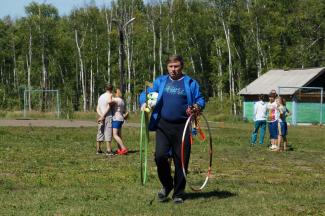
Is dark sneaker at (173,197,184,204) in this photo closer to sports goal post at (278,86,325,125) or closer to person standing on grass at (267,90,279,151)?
person standing on grass at (267,90,279,151)

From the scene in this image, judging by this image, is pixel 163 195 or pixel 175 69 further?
pixel 163 195

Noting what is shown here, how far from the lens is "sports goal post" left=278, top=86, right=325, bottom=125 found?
4866 cm

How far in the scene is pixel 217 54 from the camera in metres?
75.9

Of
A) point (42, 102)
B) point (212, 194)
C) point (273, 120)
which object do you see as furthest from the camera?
point (42, 102)

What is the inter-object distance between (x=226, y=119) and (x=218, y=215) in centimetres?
4648

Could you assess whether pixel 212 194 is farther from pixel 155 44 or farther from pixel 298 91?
pixel 155 44

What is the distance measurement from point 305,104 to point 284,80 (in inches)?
208

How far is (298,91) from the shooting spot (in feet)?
164

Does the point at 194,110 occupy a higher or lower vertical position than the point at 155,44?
lower

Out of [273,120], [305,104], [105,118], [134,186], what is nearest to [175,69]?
[134,186]

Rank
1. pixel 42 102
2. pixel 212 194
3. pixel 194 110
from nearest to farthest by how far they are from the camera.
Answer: pixel 194 110, pixel 212 194, pixel 42 102

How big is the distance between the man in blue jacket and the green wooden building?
3889 cm

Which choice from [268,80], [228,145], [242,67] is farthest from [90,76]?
[228,145]

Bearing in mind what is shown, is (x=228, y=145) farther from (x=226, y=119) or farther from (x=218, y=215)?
(x=226, y=119)
